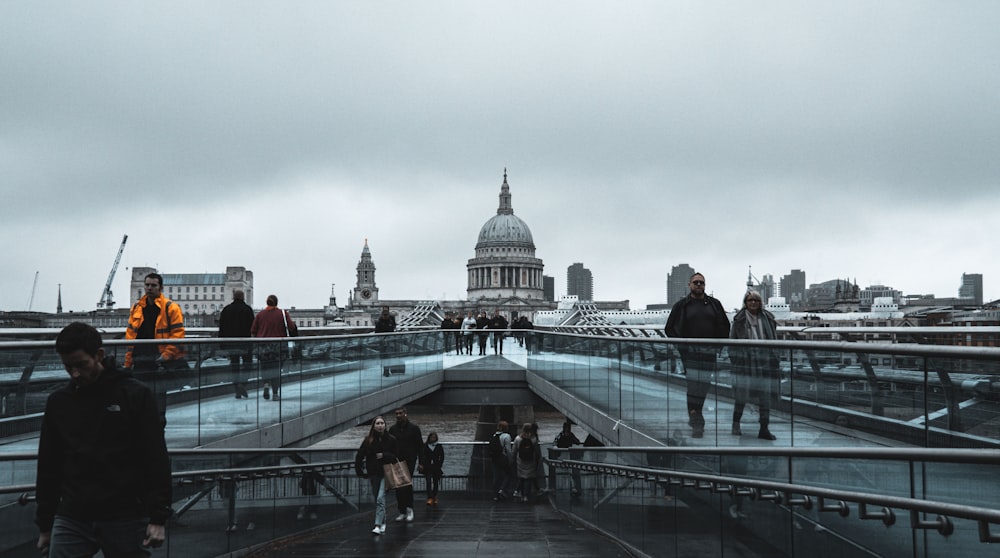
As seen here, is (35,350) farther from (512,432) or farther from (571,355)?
(512,432)

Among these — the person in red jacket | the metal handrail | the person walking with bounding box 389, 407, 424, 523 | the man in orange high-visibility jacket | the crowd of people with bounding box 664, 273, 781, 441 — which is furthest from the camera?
the person walking with bounding box 389, 407, 424, 523

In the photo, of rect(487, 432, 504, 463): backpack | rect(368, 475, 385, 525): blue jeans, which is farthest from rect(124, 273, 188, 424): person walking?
rect(487, 432, 504, 463): backpack

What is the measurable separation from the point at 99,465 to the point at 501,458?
40.0 ft

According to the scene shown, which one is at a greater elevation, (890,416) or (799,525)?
(890,416)

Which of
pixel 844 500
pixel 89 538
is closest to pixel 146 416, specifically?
pixel 89 538

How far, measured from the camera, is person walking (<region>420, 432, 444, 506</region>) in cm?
1537

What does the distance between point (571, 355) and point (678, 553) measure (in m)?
10.1

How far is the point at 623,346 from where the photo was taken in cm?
1273

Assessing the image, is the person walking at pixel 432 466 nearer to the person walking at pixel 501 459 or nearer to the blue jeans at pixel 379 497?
the person walking at pixel 501 459

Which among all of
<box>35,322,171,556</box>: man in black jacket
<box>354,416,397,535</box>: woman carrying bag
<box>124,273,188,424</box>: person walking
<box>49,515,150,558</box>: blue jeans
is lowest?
<box>354,416,397,535</box>: woman carrying bag

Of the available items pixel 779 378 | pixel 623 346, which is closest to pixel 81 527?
pixel 779 378

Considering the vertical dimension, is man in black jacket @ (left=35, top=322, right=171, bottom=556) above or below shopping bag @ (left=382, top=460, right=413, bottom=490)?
above

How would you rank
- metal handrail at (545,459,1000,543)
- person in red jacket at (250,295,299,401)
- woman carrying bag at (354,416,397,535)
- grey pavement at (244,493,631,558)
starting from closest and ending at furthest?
metal handrail at (545,459,1000,543)
grey pavement at (244,493,631,558)
woman carrying bag at (354,416,397,535)
person in red jacket at (250,295,299,401)

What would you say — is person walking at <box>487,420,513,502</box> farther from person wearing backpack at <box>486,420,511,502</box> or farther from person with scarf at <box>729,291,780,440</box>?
person with scarf at <box>729,291,780,440</box>
